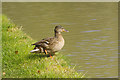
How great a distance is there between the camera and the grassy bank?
9.95 meters

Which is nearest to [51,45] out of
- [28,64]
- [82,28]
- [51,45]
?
[51,45]

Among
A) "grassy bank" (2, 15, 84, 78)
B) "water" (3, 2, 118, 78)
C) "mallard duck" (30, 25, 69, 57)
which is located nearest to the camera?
"grassy bank" (2, 15, 84, 78)

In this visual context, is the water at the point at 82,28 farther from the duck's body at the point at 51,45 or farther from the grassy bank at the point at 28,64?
the duck's body at the point at 51,45

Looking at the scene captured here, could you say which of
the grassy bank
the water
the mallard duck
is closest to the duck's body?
the mallard duck

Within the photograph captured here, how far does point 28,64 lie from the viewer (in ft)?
35.0

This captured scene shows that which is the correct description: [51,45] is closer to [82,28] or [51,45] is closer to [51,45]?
[51,45]

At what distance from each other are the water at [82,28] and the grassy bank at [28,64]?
1.78 ft

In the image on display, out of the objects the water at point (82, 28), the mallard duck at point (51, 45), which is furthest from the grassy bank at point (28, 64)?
the water at point (82, 28)

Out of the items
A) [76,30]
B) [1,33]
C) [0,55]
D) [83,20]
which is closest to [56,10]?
[83,20]

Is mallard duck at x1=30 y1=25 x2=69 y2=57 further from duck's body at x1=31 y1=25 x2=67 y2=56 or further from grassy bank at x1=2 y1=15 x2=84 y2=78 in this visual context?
grassy bank at x1=2 y1=15 x2=84 y2=78

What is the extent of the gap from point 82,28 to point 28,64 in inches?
237

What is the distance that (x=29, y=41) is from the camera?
509 inches

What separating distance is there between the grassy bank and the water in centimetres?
54

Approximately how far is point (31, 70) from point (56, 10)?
40.5 feet
